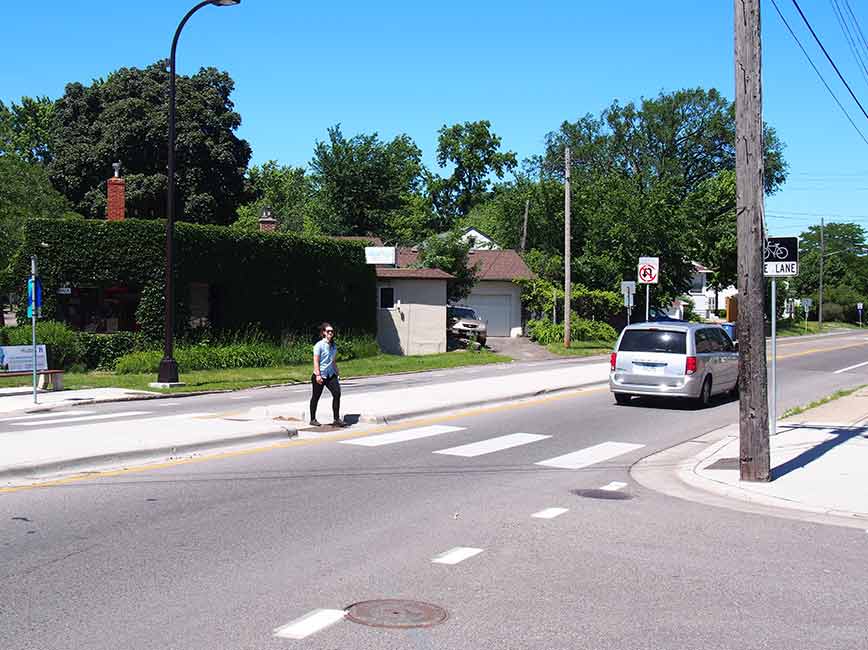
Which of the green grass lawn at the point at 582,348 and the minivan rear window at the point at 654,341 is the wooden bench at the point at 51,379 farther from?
the green grass lawn at the point at 582,348

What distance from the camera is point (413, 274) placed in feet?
128

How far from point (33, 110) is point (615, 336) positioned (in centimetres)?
5623

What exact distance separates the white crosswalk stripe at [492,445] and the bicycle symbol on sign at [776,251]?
4454mm

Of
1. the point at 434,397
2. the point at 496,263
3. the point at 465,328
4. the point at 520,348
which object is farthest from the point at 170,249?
the point at 496,263

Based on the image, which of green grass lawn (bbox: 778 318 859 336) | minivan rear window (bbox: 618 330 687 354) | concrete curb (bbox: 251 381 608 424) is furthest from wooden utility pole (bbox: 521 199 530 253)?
minivan rear window (bbox: 618 330 687 354)

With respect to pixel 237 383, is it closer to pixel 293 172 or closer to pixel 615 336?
pixel 615 336

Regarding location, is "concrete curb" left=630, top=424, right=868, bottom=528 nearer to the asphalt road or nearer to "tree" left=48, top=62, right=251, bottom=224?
the asphalt road

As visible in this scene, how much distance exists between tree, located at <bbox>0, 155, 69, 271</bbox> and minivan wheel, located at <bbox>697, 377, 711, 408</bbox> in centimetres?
2601

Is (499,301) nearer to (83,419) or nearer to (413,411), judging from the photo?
(413,411)

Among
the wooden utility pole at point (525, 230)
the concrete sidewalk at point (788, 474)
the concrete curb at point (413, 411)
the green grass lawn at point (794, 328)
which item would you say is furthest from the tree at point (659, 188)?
the concrete sidewalk at point (788, 474)

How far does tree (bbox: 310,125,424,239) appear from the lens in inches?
2884

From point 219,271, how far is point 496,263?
23.7 m

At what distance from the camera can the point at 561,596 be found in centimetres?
639

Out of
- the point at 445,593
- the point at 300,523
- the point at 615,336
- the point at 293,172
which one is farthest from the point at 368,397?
the point at 293,172
